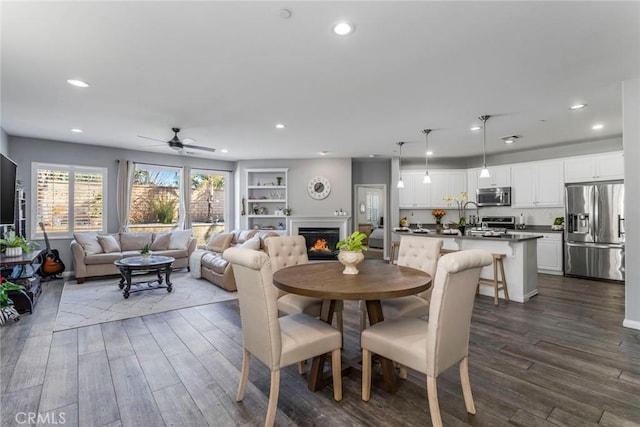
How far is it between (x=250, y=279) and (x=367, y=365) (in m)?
0.97

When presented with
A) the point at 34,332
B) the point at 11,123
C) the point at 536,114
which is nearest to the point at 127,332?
the point at 34,332

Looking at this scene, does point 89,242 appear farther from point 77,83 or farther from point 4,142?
point 77,83

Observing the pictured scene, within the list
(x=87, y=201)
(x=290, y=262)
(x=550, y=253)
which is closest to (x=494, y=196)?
(x=550, y=253)

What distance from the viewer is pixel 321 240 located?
25.7ft

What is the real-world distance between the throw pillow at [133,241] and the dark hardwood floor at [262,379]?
108 inches

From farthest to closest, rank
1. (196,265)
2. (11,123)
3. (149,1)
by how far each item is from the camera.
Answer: (196,265) → (11,123) → (149,1)

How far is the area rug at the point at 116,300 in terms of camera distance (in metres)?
3.75

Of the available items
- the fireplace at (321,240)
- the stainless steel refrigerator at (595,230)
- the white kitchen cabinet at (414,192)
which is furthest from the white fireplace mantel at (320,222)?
the stainless steel refrigerator at (595,230)

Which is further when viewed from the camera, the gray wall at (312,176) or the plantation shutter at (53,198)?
the gray wall at (312,176)

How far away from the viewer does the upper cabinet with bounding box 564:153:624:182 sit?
5.47m

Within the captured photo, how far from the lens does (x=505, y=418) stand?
1.88 metres

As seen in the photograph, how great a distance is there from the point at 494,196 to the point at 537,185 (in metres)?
0.82

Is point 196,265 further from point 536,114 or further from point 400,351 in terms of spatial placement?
point 536,114

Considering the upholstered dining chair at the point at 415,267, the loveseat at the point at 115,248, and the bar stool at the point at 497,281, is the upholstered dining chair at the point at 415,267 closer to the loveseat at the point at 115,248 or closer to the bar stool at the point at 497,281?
the bar stool at the point at 497,281
